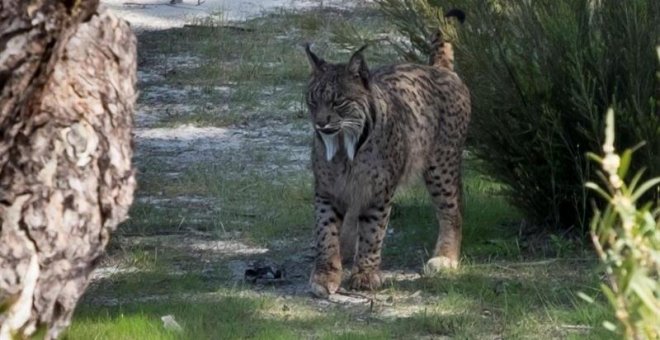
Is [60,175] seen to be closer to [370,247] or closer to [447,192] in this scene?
[370,247]

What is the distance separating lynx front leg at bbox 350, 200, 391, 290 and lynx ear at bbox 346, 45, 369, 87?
1.86 ft

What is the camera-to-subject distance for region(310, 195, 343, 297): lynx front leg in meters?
6.49

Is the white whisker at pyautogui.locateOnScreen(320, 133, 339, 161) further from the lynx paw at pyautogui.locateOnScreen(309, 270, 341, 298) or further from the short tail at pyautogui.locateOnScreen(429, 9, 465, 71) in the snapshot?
the short tail at pyautogui.locateOnScreen(429, 9, 465, 71)

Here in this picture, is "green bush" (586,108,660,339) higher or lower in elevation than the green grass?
higher

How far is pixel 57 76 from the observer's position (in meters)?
4.26

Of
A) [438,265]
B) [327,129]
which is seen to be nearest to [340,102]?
[327,129]

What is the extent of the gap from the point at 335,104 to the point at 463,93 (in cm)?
102

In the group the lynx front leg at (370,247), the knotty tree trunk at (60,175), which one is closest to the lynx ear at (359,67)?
the lynx front leg at (370,247)

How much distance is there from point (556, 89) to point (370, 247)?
1.21 metres

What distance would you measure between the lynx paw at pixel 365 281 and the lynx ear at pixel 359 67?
33.6 inches

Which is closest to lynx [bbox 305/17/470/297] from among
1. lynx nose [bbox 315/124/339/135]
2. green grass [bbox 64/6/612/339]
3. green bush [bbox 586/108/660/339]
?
lynx nose [bbox 315/124/339/135]

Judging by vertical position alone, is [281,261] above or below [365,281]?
below

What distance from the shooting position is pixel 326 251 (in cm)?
661

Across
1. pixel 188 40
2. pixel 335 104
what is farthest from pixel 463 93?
pixel 188 40
